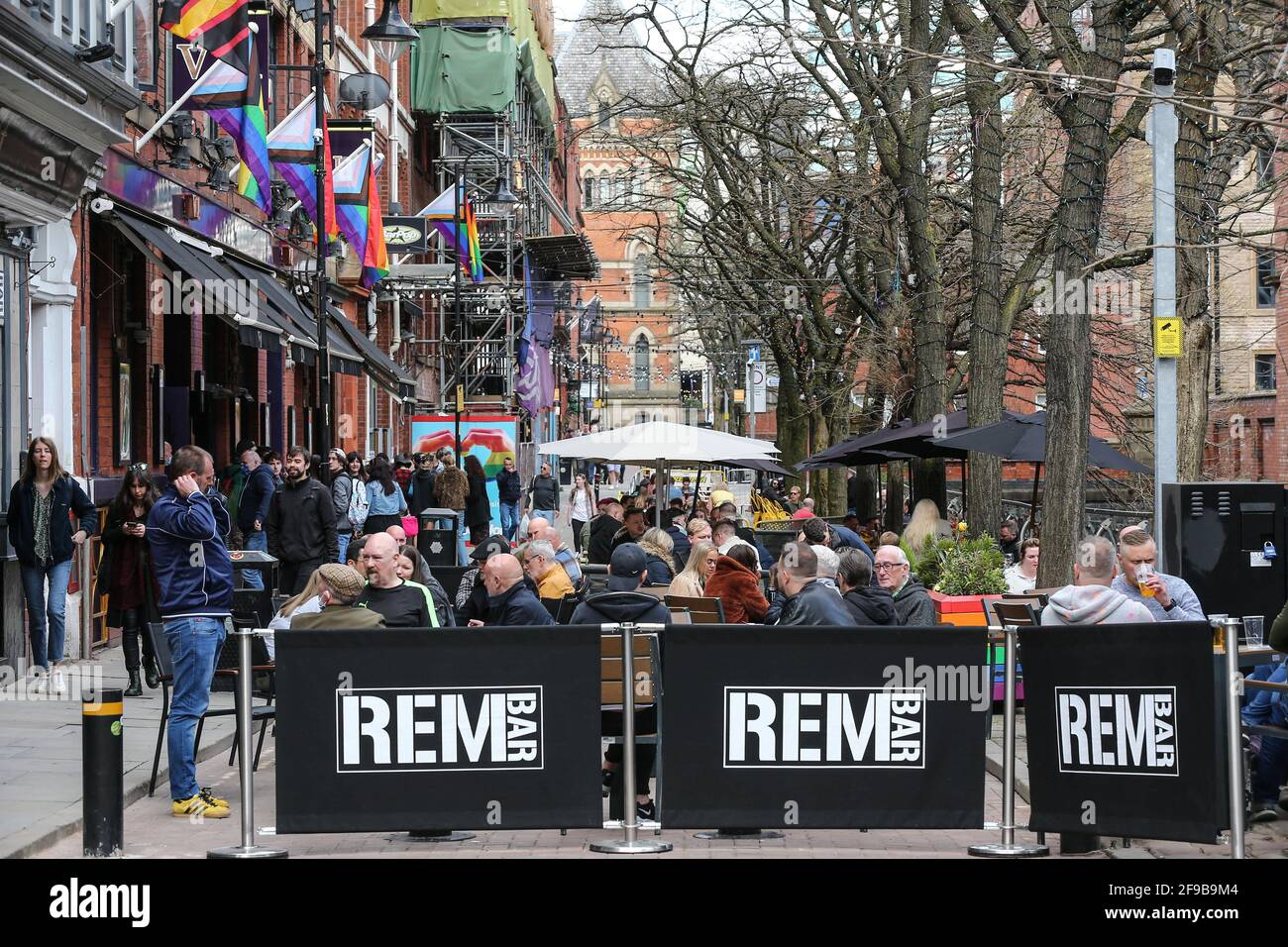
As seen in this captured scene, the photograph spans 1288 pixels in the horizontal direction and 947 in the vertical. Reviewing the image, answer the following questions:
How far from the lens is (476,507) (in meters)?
29.0

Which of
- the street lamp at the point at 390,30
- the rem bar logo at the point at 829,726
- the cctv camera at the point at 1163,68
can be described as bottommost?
the rem bar logo at the point at 829,726

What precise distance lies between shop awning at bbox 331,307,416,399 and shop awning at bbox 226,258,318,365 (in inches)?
95.4

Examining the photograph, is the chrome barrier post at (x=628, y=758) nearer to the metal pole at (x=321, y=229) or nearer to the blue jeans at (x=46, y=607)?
the blue jeans at (x=46, y=607)

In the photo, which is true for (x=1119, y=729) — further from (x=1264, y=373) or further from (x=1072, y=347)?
(x=1264, y=373)

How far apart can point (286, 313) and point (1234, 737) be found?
58.3 ft

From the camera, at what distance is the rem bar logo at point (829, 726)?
8023 millimetres

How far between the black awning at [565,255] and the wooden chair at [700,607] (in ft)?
128

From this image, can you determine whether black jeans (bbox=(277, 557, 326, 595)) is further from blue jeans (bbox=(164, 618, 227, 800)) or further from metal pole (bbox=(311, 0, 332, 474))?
blue jeans (bbox=(164, 618, 227, 800))

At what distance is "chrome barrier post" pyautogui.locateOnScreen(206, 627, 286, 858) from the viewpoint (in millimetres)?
8055

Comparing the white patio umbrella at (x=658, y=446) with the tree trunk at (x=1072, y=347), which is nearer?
the tree trunk at (x=1072, y=347)

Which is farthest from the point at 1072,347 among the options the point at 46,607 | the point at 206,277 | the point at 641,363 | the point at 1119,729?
the point at 641,363

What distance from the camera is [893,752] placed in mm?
8055

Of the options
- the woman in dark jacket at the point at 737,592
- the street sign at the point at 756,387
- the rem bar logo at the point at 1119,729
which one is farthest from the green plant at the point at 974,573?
the street sign at the point at 756,387
